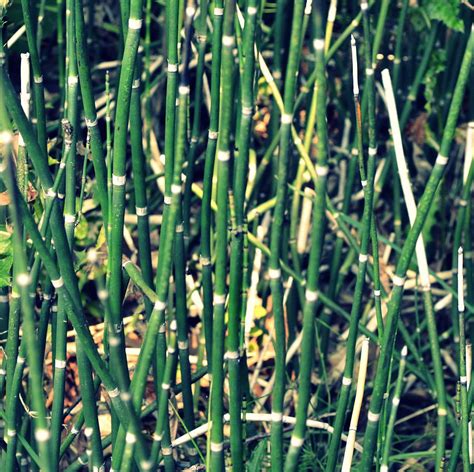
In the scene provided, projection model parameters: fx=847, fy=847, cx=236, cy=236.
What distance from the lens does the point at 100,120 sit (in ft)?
6.15

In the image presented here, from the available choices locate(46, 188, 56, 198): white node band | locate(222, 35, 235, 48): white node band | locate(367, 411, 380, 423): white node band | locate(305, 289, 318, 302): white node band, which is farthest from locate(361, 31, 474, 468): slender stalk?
locate(46, 188, 56, 198): white node band

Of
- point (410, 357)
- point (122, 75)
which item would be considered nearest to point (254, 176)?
point (410, 357)

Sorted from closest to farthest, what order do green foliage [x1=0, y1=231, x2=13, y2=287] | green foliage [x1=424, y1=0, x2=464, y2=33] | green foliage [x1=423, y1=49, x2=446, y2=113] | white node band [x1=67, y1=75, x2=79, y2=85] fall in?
white node band [x1=67, y1=75, x2=79, y2=85]
green foliage [x1=0, y1=231, x2=13, y2=287]
green foliage [x1=424, y1=0, x2=464, y2=33]
green foliage [x1=423, y1=49, x2=446, y2=113]

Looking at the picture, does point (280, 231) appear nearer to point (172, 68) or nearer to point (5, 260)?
point (172, 68)

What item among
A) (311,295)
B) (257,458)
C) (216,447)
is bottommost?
(257,458)

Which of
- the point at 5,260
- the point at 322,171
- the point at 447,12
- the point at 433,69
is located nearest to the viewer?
the point at 322,171

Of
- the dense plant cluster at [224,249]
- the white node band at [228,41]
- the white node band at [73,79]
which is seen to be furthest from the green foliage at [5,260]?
the white node band at [228,41]

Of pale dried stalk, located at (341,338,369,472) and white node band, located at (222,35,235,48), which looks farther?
pale dried stalk, located at (341,338,369,472)

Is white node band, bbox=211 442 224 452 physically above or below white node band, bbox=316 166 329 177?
below

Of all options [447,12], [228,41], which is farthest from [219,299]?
[447,12]

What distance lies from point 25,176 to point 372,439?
1.68ft

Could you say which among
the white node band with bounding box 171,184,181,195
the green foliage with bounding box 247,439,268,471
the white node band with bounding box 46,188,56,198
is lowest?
the green foliage with bounding box 247,439,268,471

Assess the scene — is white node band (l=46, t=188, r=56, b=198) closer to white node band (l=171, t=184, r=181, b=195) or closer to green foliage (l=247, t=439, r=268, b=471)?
white node band (l=171, t=184, r=181, b=195)

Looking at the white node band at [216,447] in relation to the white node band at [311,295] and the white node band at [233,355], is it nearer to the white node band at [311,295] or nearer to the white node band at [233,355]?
the white node band at [233,355]
